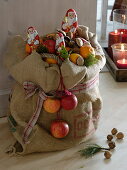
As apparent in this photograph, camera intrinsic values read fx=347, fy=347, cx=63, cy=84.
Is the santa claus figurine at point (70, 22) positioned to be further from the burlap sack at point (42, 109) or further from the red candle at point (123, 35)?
the red candle at point (123, 35)

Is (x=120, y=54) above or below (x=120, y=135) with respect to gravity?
above

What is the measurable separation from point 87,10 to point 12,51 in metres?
0.37

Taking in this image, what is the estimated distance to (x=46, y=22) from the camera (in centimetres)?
129

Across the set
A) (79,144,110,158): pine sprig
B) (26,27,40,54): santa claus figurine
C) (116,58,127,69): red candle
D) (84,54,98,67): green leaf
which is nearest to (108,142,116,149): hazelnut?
(79,144,110,158): pine sprig

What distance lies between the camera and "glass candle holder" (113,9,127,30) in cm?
172

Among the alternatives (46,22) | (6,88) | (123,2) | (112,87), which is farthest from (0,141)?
(123,2)

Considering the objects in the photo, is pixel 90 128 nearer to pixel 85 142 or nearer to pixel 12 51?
pixel 85 142

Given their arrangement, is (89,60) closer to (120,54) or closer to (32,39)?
(32,39)

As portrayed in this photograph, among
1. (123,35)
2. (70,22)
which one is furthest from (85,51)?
(123,35)

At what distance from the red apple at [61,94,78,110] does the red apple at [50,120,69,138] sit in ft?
0.19

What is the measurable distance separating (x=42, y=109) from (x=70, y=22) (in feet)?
1.05

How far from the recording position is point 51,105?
1.06 meters

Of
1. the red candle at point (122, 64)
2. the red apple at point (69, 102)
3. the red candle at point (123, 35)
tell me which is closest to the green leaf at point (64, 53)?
the red apple at point (69, 102)

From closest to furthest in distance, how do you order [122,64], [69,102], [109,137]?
[69,102], [109,137], [122,64]
